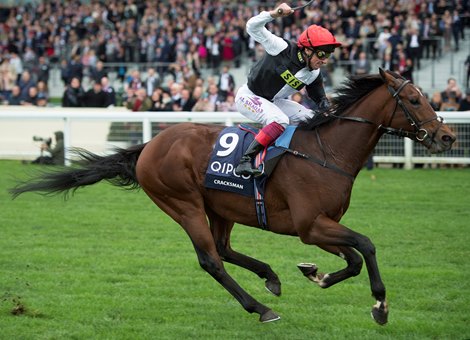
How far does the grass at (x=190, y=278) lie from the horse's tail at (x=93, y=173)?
2.94 feet

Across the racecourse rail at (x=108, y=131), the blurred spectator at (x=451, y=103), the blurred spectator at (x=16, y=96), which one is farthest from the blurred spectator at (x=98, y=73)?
the blurred spectator at (x=451, y=103)

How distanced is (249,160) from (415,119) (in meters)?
1.30

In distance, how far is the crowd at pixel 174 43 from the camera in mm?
19125

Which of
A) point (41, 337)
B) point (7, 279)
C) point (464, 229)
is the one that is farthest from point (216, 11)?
point (41, 337)

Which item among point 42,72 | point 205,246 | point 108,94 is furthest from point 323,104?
point 42,72

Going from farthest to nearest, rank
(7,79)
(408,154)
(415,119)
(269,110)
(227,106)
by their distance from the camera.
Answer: (7,79) → (227,106) → (408,154) → (269,110) → (415,119)

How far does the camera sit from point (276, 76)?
22.0 ft

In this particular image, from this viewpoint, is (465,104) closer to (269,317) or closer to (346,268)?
(346,268)

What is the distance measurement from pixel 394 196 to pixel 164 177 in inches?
251

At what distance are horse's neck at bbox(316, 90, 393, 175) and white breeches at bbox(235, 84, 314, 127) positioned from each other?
0.42m

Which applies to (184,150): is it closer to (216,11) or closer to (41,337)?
(41,337)

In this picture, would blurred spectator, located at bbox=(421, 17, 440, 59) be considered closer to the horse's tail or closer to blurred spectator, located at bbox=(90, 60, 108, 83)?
blurred spectator, located at bbox=(90, 60, 108, 83)

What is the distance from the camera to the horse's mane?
6574 millimetres

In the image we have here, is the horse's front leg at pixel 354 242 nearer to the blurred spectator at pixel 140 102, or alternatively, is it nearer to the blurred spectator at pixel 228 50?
the blurred spectator at pixel 140 102
